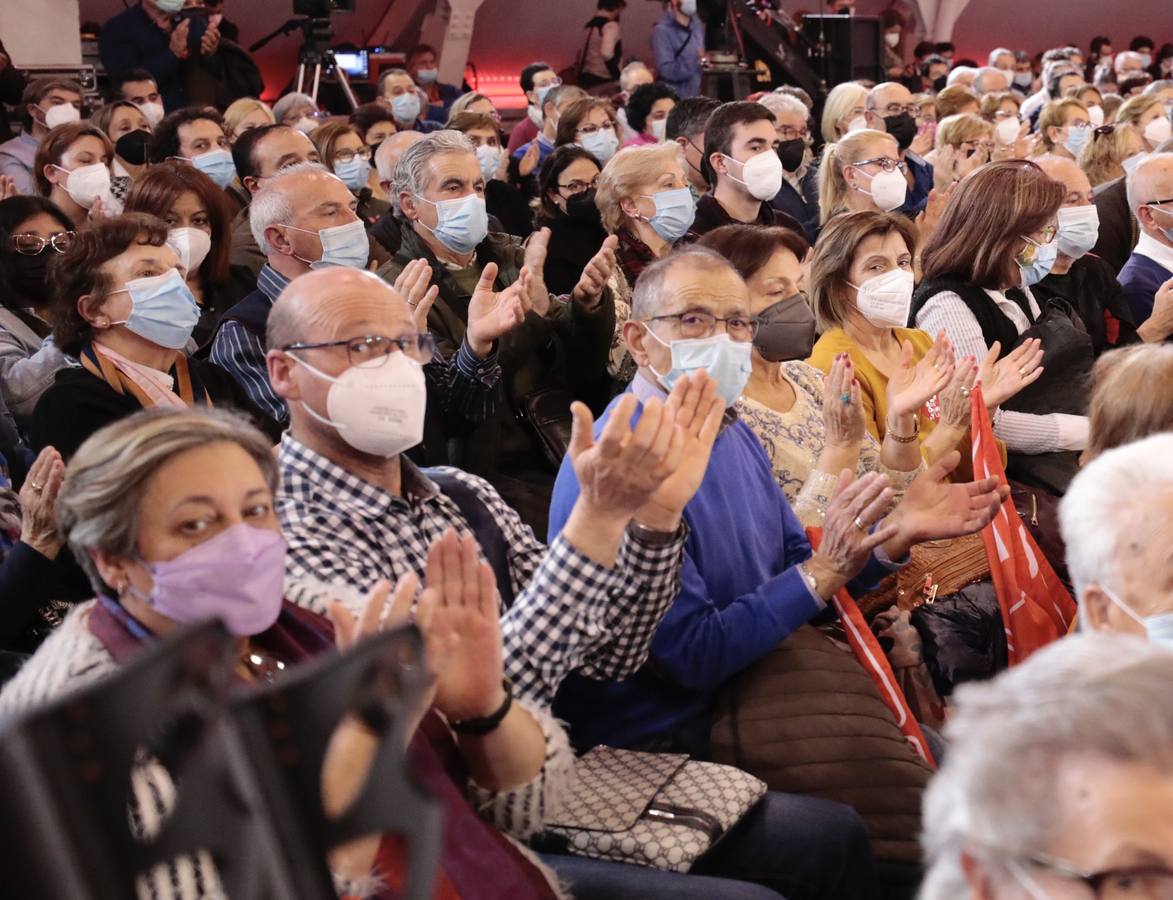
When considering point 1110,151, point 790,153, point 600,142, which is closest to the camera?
point 790,153

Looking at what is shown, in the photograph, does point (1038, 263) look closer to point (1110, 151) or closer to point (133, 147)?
point (1110, 151)

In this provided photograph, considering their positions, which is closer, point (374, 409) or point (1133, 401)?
point (374, 409)

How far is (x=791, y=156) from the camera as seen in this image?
6.63 m

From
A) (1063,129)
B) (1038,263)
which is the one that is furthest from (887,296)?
(1063,129)

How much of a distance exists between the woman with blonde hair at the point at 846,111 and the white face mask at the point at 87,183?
421 centimetres

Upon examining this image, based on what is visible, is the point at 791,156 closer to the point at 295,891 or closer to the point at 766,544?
the point at 766,544

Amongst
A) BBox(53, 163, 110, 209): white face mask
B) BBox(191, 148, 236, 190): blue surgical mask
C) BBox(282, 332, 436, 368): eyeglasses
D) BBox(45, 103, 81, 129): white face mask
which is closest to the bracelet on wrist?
BBox(282, 332, 436, 368): eyeglasses

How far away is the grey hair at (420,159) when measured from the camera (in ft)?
14.6

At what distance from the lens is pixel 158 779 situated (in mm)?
1523

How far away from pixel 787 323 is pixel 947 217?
1249 millimetres

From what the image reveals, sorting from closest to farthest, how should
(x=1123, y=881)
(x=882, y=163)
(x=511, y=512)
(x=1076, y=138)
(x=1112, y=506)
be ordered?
(x=1123, y=881) < (x=1112, y=506) < (x=511, y=512) < (x=882, y=163) < (x=1076, y=138)

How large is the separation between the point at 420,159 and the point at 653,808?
2.91 m

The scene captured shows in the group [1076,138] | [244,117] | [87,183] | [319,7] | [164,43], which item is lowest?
[1076,138]

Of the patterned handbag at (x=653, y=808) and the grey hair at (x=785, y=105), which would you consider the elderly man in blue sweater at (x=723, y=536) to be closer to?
the patterned handbag at (x=653, y=808)
